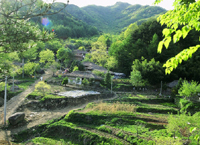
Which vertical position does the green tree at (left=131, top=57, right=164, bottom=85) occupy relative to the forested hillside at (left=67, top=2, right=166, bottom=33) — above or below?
below

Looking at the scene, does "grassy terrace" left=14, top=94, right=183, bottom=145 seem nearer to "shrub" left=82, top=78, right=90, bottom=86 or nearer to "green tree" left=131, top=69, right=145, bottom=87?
"shrub" left=82, top=78, right=90, bottom=86

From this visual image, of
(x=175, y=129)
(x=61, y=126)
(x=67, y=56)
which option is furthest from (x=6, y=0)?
(x=67, y=56)

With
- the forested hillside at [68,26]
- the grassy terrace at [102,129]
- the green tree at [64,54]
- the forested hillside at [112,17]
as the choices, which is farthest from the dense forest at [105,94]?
the forested hillside at [112,17]

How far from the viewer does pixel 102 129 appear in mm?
12102

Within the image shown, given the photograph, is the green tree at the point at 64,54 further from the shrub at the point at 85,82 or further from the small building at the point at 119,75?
the shrub at the point at 85,82

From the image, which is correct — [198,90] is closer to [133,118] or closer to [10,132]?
[133,118]

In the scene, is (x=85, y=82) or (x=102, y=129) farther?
(x=85, y=82)

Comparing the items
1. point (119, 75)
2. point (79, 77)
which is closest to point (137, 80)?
point (119, 75)

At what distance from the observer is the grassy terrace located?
35.4 ft

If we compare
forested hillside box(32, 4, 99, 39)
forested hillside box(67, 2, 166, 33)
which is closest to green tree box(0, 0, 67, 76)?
forested hillside box(32, 4, 99, 39)

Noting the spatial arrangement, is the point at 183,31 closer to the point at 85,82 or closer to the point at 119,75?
the point at 85,82

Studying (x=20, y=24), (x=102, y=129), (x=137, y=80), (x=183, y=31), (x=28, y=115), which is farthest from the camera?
(x=137, y=80)

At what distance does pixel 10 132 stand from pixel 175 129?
1307 cm

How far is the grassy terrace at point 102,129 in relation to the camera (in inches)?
425
